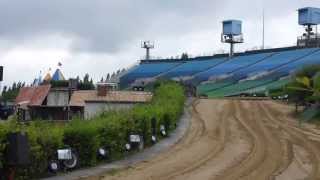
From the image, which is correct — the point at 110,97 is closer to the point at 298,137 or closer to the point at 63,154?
the point at 298,137

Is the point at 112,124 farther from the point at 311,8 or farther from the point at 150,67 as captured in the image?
the point at 150,67

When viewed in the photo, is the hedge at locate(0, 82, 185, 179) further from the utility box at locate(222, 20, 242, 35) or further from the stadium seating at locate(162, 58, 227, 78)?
the utility box at locate(222, 20, 242, 35)

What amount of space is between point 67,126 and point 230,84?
73.7m

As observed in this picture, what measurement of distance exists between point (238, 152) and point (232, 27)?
85395 millimetres

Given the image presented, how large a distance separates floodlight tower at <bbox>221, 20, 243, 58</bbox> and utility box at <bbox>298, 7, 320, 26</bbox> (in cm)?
1468

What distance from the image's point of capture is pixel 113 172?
21594mm

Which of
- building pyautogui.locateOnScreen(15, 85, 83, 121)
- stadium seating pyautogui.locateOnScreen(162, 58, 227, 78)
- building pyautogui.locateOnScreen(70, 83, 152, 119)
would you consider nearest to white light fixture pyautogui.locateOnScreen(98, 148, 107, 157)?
building pyautogui.locateOnScreen(70, 83, 152, 119)

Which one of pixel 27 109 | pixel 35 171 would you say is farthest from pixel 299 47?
pixel 35 171

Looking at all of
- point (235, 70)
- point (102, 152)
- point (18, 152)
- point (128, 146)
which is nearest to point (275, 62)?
point (235, 70)

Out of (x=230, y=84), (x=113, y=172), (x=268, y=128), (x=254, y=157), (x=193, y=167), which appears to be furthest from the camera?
(x=230, y=84)

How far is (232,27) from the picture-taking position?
112 meters

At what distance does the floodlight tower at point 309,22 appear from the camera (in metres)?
97.9

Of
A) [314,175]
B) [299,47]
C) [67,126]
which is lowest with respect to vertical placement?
[314,175]

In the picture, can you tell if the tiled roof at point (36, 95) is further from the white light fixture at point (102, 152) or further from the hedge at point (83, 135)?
the white light fixture at point (102, 152)
